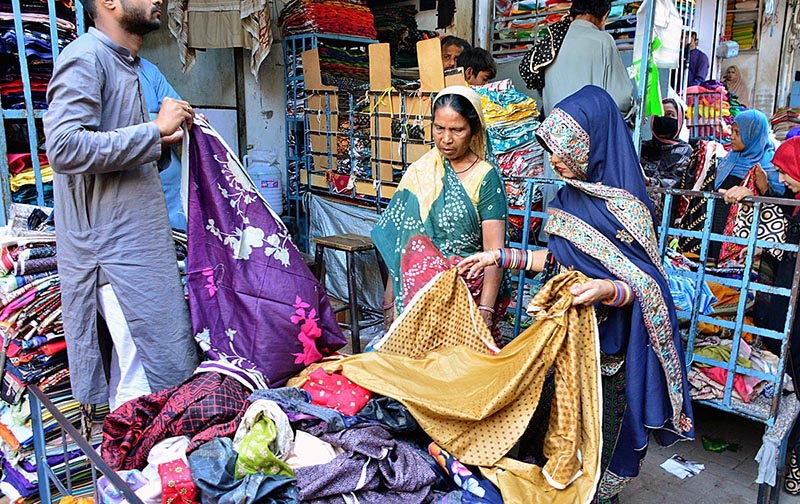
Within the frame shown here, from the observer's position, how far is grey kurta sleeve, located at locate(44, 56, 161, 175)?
1.89 meters

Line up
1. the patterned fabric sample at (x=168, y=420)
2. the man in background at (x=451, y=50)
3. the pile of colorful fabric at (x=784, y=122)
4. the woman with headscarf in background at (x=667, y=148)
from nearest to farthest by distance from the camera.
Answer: the patterned fabric sample at (x=168, y=420), the woman with headscarf in background at (x=667, y=148), the man in background at (x=451, y=50), the pile of colorful fabric at (x=784, y=122)

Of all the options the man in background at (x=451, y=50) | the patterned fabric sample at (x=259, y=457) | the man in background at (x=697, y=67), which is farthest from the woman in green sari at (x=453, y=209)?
the man in background at (x=697, y=67)

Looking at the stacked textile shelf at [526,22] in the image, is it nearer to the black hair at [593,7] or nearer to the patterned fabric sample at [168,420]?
the black hair at [593,7]

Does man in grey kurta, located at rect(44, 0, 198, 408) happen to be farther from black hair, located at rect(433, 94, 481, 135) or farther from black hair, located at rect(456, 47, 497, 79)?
black hair, located at rect(456, 47, 497, 79)

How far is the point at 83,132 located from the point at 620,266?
1.77 m

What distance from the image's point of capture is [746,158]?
3.83 m

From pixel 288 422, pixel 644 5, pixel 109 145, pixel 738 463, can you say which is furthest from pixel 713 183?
pixel 109 145

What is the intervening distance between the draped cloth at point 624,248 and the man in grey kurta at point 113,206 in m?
1.39

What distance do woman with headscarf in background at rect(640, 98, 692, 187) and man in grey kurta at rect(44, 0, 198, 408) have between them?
3299 mm

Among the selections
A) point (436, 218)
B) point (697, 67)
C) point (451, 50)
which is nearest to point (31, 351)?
point (436, 218)

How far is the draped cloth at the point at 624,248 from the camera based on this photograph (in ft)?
6.45

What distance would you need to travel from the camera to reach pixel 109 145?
6.31ft

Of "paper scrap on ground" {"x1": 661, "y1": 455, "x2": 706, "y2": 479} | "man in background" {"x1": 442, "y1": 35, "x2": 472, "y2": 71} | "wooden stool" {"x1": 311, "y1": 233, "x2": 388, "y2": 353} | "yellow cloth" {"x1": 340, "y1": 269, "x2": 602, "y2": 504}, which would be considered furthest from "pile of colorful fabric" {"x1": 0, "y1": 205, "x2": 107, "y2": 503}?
"man in background" {"x1": 442, "y1": 35, "x2": 472, "y2": 71}

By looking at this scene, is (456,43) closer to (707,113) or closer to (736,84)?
(707,113)
